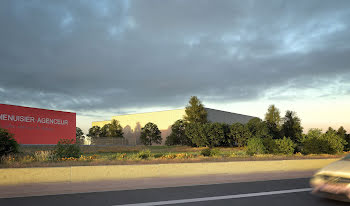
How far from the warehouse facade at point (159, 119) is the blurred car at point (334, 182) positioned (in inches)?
1664

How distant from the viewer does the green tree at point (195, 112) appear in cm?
4344

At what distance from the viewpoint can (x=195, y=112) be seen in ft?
143

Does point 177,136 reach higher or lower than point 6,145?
higher

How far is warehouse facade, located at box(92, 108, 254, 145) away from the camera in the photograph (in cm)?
5258

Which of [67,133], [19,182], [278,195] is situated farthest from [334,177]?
[67,133]

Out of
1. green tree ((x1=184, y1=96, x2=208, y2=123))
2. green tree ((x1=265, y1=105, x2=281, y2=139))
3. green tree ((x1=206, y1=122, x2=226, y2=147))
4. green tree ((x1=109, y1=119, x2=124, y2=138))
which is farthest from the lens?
green tree ((x1=109, y1=119, x2=124, y2=138))

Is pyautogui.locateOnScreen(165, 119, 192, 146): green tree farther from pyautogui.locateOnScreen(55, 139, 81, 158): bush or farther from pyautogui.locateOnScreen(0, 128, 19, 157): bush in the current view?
pyautogui.locateOnScreen(0, 128, 19, 157): bush

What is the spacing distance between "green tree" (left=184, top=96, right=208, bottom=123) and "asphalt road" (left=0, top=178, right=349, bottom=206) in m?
33.4

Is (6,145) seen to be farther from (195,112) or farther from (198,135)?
(195,112)

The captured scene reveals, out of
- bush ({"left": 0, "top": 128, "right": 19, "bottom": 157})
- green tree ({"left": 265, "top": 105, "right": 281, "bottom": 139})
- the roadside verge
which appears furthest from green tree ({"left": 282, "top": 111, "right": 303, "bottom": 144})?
bush ({"left": 0, "top": 128, "right": 19, "bottom": 157})

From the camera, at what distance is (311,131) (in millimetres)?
23016

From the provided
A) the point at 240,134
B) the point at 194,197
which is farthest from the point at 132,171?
the point at 240,134

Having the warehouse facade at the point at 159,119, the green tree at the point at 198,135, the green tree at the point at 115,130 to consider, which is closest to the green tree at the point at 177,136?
the warehouse facade at the point at 159,119

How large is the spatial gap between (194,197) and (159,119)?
46629 millimetres
